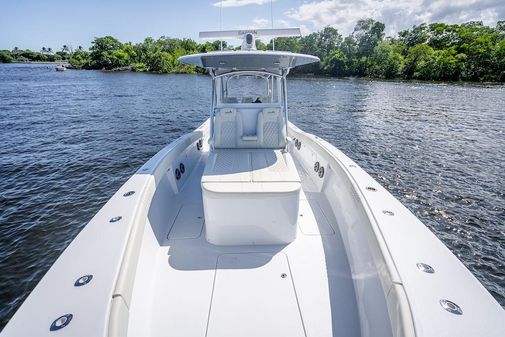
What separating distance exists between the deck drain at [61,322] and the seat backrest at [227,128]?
3.38 m

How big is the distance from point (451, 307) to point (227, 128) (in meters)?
3.74

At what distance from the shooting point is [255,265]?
2.92 m

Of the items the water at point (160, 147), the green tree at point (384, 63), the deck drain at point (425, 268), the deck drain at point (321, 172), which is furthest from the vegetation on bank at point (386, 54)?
the deck drain at point (425, 268)

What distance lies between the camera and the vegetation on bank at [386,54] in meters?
47.0

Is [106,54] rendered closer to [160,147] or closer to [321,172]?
[160,147]

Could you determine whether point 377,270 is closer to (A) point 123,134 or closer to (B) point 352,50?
(A) point 123,134

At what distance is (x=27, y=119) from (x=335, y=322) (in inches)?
721

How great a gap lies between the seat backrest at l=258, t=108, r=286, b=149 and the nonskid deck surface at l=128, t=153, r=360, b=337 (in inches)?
67.9

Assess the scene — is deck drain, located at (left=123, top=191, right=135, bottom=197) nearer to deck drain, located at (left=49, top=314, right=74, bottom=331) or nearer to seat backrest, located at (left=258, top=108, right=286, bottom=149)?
deck drain, located at (left=49, top=314, right=74, bottom=331)

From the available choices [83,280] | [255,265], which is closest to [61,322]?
[83,280]

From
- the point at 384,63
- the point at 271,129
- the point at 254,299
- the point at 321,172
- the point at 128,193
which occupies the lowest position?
the point at 254,299

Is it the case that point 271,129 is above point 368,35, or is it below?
below

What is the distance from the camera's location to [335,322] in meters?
2.30

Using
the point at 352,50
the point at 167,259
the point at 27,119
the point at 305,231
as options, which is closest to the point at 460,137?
the point at 305,231
